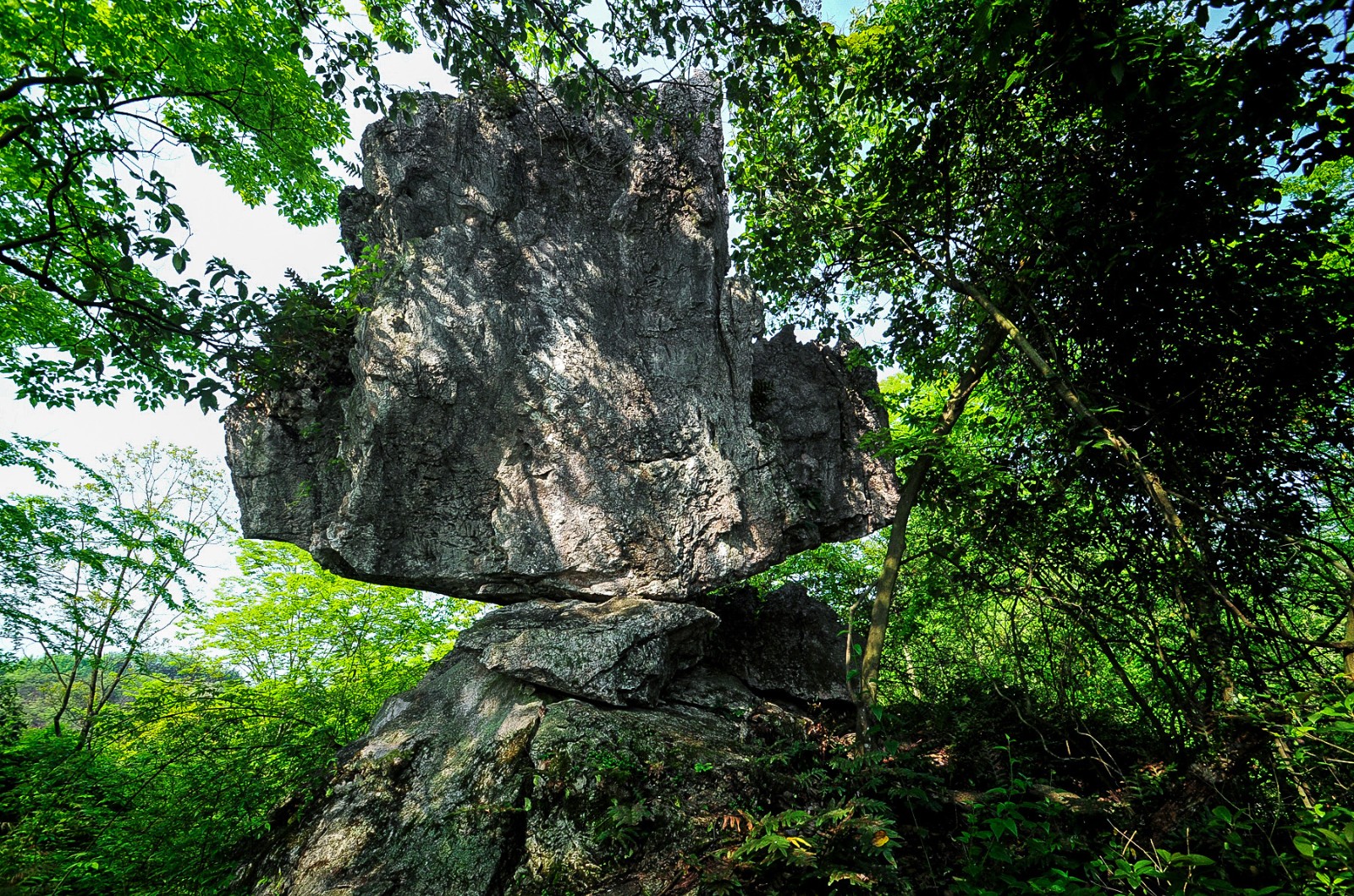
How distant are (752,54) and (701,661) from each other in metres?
5.66

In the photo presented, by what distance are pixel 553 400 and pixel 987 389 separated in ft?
16.9

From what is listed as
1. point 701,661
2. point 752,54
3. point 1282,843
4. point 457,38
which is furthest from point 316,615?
point 1282,843

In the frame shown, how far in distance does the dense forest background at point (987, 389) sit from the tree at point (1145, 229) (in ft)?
0.11

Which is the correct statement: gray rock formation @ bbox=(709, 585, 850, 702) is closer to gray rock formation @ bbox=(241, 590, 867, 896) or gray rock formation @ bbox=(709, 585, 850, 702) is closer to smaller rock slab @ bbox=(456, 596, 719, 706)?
gray rock formation @ bbox=(241, 590, 867, 896)

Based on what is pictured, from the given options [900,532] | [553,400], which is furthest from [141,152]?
[900,532]

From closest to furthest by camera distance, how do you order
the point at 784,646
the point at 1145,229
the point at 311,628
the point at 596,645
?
the point at 1145,229 → the point at 596,645 → the point at 784,646 → the point at 311,628

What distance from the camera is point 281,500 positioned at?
648 cm

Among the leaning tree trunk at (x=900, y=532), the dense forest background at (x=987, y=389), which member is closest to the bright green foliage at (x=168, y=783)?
the dense forest background at (x=987, y=389)

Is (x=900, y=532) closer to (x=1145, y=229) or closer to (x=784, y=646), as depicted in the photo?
(x=784, y=646)

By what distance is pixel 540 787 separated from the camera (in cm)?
429

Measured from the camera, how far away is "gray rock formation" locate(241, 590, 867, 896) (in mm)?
3924

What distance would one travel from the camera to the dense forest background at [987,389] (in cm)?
321

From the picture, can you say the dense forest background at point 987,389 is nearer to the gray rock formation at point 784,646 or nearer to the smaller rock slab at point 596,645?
the gray rock formation at point 784,646

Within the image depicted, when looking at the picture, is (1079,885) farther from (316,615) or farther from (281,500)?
(316,615)
